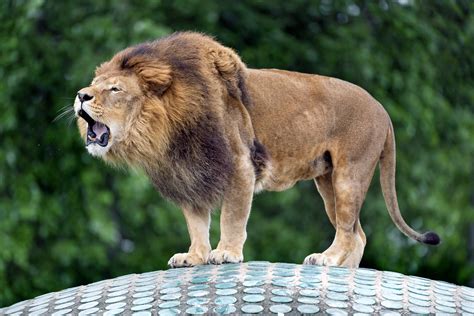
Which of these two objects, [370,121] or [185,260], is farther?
[370,121]

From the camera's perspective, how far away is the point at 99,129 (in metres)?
4.37

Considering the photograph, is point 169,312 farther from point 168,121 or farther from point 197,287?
point 168,121

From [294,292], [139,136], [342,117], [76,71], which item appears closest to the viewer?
[294,292]

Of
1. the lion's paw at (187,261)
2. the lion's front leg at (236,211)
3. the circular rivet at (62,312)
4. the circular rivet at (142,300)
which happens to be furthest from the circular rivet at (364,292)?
the lion's paw at (187,261)

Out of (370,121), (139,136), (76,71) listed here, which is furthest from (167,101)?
(76,71)

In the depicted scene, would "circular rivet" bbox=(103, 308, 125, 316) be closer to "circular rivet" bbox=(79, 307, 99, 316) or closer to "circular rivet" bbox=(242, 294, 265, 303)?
"circular rivet" bbox=(79, 307, 99, 316)

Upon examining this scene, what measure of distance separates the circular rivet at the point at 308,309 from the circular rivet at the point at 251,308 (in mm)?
107

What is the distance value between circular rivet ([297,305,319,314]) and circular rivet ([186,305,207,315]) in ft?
0.84

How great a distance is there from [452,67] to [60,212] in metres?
3.57

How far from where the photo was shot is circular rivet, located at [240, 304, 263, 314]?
3484 mm

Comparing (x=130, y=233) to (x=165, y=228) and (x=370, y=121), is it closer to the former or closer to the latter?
(x=165, y=228)

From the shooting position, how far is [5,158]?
9.39m

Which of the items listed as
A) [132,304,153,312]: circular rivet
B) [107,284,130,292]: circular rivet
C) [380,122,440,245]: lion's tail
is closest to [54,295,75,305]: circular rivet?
[107,284,130,292]: circular rivet

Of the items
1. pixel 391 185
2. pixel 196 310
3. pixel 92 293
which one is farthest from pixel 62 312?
pixel 391 185
